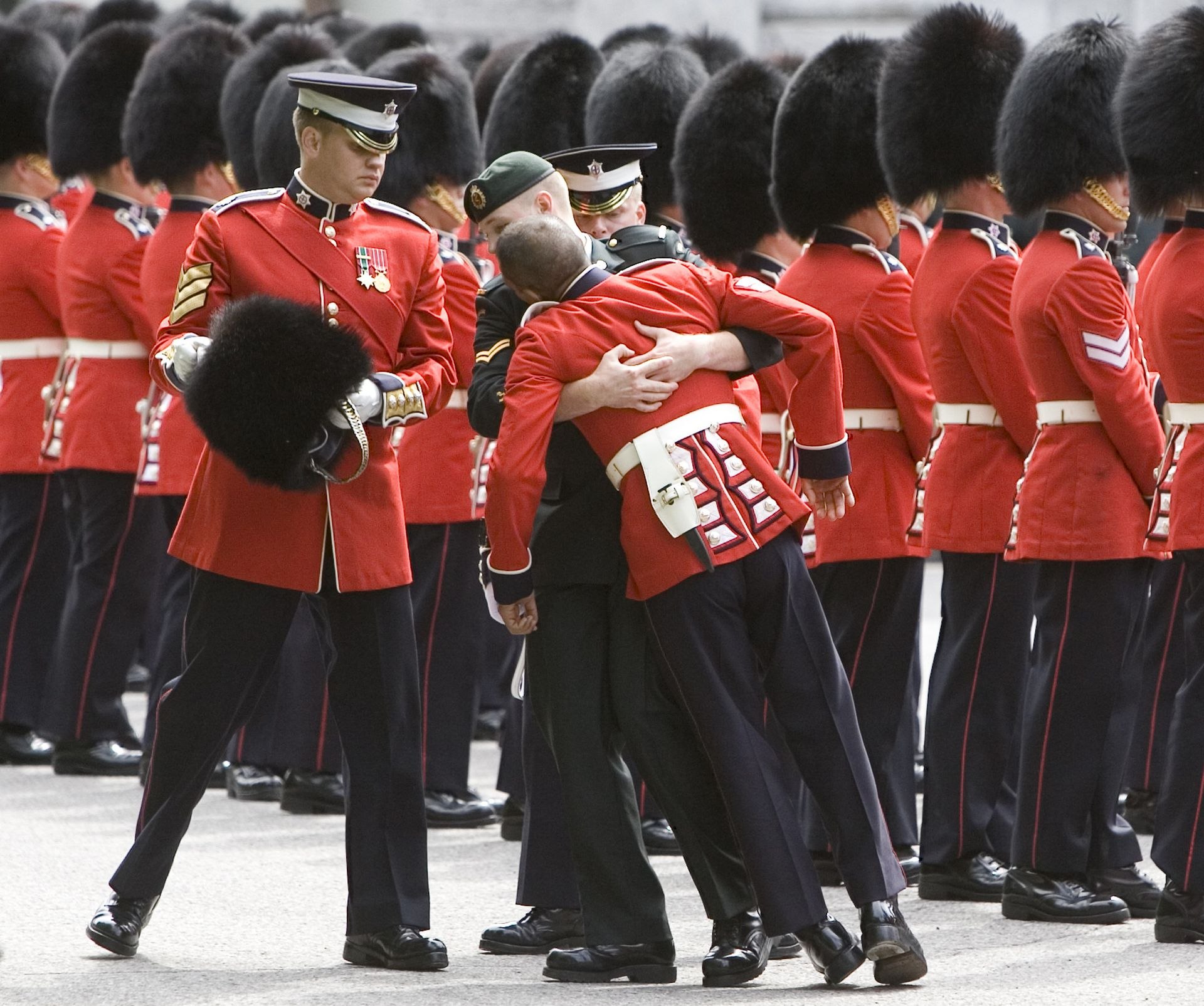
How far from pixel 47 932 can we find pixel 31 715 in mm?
2324

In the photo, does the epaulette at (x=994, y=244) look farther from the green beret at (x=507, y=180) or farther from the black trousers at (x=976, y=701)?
the green beret at (x=507, y=180)

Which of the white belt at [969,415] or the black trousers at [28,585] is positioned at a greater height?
the white belt at [969,415]

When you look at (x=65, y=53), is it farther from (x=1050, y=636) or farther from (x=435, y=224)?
(x=1050, y=636)

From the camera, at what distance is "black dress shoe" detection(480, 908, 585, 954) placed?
4.38 m

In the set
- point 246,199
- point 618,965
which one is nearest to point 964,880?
point 618,965

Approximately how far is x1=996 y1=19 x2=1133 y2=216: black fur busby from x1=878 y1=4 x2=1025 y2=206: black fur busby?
0.18 meters

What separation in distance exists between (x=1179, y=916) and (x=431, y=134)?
281cm

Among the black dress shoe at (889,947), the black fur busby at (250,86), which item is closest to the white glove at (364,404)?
the black dress shoe at (889,947)

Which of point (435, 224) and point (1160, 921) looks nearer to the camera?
point (1160, 921)

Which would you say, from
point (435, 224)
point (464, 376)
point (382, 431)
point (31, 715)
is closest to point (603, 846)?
point (382, 431)

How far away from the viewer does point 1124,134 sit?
4.67 metres

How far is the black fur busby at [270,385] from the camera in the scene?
4008 mm

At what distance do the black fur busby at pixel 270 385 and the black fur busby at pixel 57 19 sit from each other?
5463mm

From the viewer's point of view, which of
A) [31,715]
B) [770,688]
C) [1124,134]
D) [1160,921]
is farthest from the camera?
[31,715]
